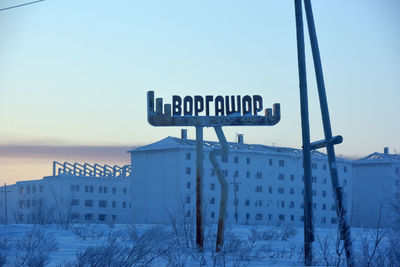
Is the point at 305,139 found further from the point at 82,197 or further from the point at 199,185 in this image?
the point at 82,197

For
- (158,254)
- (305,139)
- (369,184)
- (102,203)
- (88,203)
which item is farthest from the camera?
(102,203)

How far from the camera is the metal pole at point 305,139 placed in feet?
39.4

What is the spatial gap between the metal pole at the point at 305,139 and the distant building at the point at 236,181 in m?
64.1

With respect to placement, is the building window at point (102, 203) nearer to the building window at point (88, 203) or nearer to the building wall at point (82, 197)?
the building wall at point (82, 197)

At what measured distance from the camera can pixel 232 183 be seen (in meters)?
80.7

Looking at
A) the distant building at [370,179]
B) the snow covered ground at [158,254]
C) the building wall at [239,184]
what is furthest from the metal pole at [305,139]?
the distant building at [370,179]

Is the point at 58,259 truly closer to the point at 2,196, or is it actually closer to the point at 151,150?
the point at 151,150

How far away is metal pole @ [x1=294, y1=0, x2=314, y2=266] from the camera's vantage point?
1201 centimetres

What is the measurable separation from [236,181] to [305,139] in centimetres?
7161

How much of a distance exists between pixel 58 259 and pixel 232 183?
68534mm

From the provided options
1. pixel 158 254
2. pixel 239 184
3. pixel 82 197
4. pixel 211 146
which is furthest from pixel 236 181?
pixel 158 254

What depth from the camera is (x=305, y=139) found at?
1220cm

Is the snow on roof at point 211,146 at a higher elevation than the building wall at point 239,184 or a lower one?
higher

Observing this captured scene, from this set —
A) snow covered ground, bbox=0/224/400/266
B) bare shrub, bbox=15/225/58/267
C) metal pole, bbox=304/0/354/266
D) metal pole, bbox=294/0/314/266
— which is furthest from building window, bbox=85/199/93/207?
metal pole, bbox=304/0/354/266
